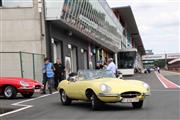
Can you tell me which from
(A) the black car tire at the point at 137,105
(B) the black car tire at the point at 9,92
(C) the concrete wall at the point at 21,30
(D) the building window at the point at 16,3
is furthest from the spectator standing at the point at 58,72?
(A) the black car tire at the point at 137,105

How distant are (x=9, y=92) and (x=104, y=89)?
7206 millimetres

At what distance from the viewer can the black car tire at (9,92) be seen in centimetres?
1982

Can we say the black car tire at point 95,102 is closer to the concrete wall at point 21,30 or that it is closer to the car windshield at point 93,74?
the car windshield at point 93,74

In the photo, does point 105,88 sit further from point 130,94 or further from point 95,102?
point 130,94

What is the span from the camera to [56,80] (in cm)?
2652

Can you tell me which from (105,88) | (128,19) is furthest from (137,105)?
(128,19)

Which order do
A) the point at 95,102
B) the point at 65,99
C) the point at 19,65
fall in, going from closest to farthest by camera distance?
the point at 95,102 → the point at 65,99 → the point at 19,65

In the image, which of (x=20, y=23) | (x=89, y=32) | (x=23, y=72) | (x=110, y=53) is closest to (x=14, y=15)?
(x=20, y=23)

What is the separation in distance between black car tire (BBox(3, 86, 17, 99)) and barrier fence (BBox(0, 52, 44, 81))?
6.29m

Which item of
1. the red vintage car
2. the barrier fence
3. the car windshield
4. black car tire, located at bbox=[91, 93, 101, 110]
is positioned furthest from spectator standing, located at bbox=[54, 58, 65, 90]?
black car tire, located at bbox=[91, 93, 101, 110]

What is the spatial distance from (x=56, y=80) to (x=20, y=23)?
16.2 feet

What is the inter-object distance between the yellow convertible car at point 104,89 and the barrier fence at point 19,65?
1137cm

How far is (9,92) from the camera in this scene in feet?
65.3

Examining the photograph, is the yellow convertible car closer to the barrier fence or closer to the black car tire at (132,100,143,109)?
the black car tire at (132,100,143,109)
